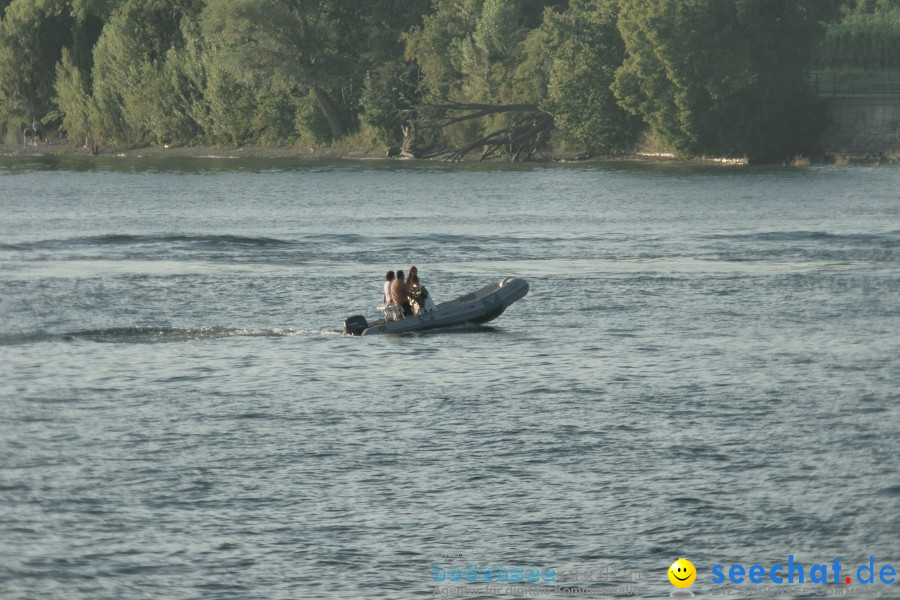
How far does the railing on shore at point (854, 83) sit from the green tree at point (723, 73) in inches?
80.7

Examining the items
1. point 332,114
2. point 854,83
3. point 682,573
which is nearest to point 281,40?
point 332,114

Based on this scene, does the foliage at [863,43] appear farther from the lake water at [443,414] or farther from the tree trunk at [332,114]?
the lake water at [443,414]

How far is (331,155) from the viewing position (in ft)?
355

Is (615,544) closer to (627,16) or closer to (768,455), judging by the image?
(768,455)

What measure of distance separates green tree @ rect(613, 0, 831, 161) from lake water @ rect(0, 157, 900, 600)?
3087 centimetres

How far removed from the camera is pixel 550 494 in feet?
65.8

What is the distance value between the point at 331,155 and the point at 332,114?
3.04 m

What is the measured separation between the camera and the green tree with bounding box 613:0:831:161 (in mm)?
82062

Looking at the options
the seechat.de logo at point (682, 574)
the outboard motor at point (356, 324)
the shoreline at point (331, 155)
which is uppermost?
the shoreline at point (331, 155)

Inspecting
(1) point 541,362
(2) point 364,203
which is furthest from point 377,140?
(1) point 541,362

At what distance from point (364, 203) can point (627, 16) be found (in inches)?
1002

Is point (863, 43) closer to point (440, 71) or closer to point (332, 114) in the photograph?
point (440, 71)

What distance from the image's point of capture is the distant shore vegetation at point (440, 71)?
8400 cm

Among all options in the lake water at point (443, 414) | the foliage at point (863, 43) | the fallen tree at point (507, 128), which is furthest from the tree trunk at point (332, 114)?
the lake water at point (443, 414)
